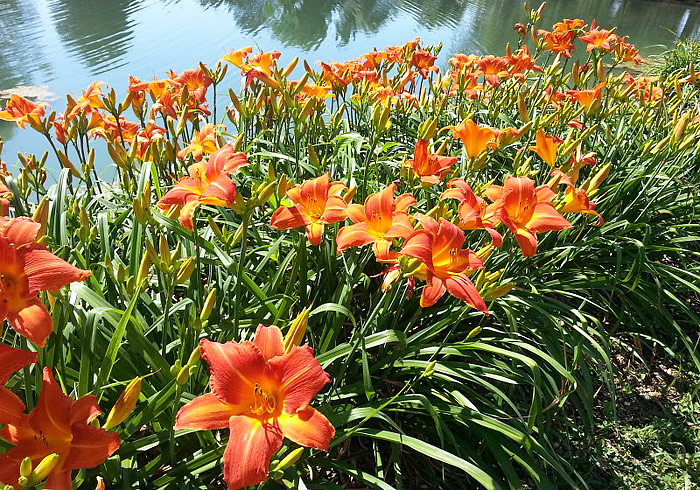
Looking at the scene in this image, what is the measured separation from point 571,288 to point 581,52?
11668mm

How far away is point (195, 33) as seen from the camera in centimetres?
1025

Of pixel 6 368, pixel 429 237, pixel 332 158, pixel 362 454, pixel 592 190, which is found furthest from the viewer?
pixel 332 158

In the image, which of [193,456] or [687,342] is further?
[687,342]

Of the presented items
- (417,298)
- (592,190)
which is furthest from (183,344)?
(592,190)

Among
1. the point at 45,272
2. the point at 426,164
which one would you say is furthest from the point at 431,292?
the point at 45,272

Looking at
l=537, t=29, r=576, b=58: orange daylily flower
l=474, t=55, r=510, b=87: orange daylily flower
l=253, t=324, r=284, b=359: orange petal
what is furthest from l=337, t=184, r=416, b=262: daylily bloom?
l=537, t=29, r=576, b=58: orange daylily flower

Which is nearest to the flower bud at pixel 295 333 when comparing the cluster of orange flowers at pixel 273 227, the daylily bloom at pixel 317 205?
the cluster of orange flowers at pixel 273 227

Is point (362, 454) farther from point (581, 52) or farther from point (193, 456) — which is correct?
point (581, 52)

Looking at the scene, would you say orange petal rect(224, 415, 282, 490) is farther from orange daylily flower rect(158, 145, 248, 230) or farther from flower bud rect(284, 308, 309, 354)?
orange daylily flower rect(158, 145, 248, 230)

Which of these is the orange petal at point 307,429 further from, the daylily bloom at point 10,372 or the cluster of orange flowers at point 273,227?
the daylily bloom at point 10,372

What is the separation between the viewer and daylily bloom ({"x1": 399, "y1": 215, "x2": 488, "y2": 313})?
47.3 inches

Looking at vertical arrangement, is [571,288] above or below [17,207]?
below

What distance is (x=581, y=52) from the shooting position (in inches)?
463

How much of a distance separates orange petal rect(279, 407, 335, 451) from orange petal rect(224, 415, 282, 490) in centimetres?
2
